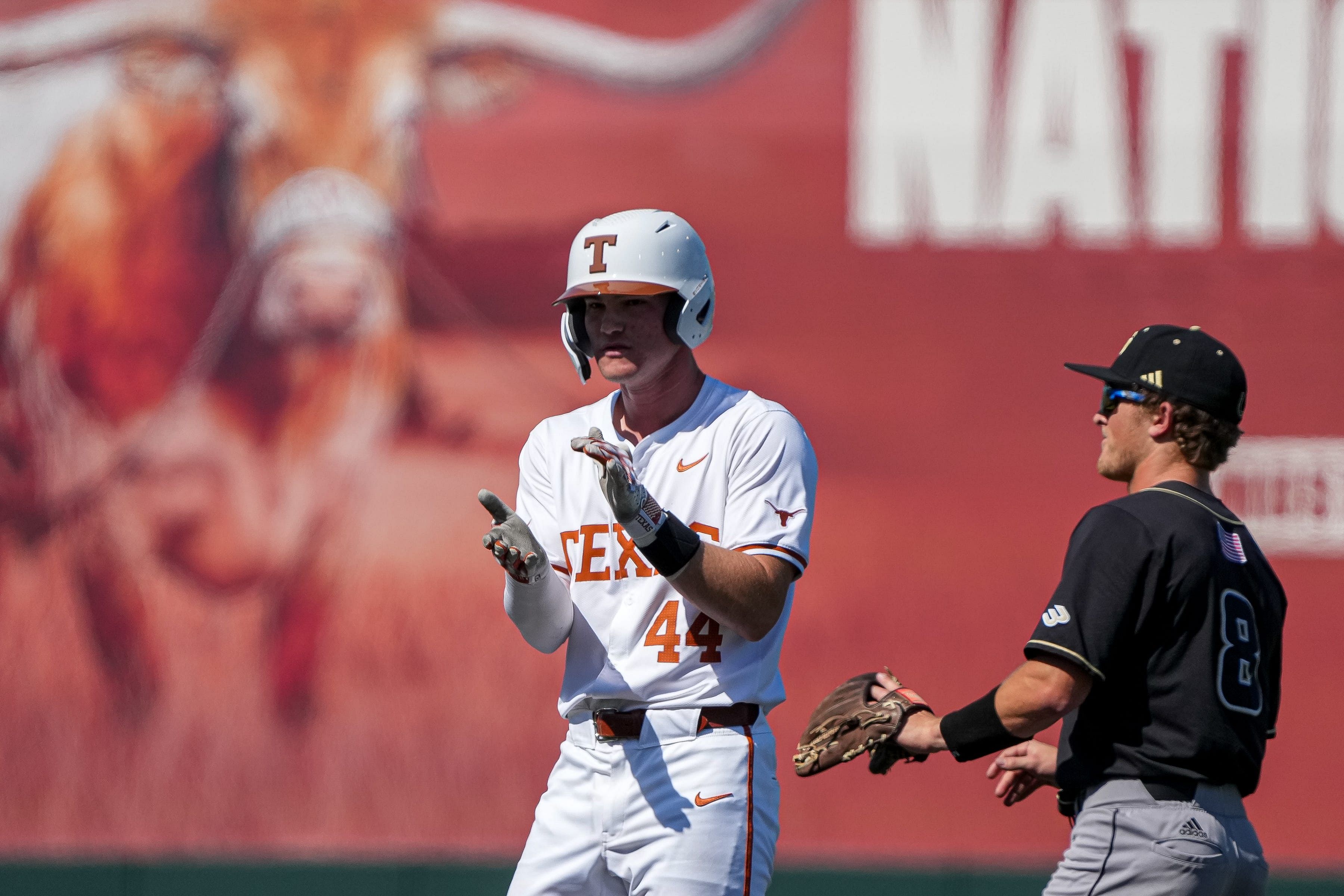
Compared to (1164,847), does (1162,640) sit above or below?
above

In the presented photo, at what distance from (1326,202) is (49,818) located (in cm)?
615

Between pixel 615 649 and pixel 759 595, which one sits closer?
pixel 759 595

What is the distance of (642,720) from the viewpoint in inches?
119

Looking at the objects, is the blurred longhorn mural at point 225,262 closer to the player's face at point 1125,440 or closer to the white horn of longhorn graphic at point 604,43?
the white horn of longhorn graphic at point 604,43

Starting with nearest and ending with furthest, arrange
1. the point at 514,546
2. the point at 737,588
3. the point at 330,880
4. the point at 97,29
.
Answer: the point at 737,588 → the point at 514,546 → the point at 330,880 → the point at 97,29

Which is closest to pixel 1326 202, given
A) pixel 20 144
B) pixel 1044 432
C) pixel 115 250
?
pixel 1044 432

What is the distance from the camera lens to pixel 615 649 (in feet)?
10.2

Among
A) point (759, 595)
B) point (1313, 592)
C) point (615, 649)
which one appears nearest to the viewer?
point (759, 595)

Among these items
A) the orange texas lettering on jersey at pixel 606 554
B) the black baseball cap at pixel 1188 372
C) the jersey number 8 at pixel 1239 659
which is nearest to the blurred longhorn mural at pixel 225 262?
the orange texas lettering on jersey at pixel 606 554

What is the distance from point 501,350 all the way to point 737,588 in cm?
372

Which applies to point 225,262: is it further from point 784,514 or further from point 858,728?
Result: point 858,728

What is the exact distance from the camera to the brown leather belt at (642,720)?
3.01 m

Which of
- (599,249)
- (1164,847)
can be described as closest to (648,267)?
(599,249)

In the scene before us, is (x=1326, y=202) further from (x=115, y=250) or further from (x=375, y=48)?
(x=115, y=250)
